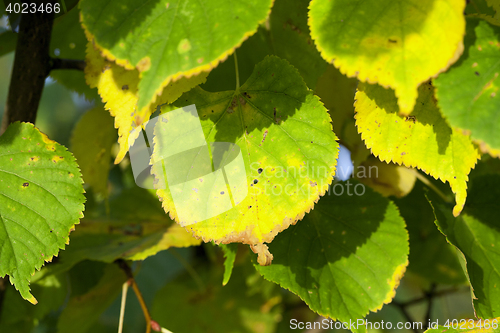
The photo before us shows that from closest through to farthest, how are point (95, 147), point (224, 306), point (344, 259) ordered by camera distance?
1. point (344, 259)
2. point (95, 147)
3. point (224, 306)

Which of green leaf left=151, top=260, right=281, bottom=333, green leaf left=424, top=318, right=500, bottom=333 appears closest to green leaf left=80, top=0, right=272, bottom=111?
green leaf left=424, top=318, right=500, bottom=333

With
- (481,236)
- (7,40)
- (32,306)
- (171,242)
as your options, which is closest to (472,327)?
(481,236)

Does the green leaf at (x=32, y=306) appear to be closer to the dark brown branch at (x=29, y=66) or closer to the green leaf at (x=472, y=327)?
the dark brown branch at (x=29, y=66)

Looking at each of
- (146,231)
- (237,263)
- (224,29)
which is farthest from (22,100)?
(237,263)

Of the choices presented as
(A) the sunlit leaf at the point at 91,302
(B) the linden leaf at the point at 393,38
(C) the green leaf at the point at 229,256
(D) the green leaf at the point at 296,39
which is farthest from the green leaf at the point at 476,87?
(A) the sunlit leaf at the point at 91,302

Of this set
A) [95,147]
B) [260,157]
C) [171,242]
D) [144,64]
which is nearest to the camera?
[144,64]

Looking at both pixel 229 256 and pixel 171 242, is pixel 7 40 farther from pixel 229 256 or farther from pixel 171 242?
pixel 229 256
